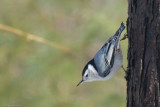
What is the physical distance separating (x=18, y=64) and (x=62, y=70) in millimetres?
705

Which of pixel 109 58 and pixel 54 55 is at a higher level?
pixel 54 55

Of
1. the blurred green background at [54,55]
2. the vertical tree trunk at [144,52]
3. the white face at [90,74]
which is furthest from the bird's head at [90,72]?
the vertical tree trunk at [144,52]

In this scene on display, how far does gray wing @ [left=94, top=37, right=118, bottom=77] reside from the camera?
4.07 metres

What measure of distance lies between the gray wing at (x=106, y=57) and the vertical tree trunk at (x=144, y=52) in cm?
111

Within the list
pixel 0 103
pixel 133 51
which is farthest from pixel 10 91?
pixel 133 51

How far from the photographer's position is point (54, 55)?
5.17 m

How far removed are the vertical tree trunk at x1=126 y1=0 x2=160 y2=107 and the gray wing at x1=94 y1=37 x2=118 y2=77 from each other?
3.64ft

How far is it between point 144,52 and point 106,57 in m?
1.35

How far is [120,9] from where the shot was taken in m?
4.88

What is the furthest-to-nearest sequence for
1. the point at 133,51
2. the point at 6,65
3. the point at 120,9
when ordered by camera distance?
1. the point at 6,65
2. the point at 120,9
3. the point at 133,51

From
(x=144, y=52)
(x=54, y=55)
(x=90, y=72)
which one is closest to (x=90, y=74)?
(x=90, y=72)

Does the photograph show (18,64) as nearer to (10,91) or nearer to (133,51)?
(10,91)

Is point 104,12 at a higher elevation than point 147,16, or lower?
higher

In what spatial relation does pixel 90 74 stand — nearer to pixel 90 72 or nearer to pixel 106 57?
pixel 90 72
